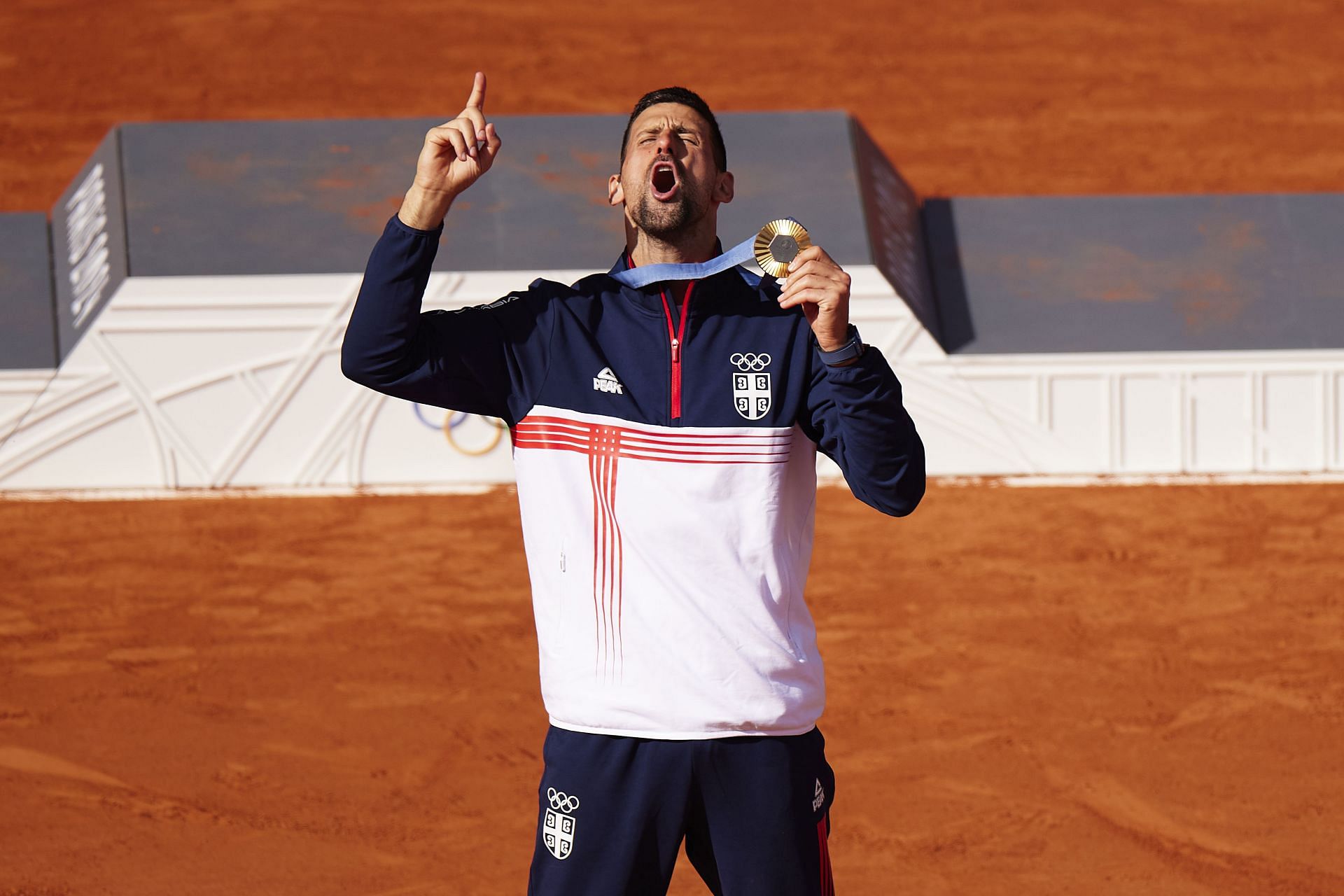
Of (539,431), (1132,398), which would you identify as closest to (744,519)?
(539,431)

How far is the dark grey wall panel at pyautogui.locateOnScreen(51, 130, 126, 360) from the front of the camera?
32.1 feet

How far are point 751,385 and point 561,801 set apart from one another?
3.06 ft

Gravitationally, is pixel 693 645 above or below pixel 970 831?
above

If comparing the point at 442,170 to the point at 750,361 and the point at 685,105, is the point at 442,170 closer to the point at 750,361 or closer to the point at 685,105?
the point at 685,105

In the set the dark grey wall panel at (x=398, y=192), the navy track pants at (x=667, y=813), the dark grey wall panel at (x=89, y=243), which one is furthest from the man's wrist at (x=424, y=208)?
the dark grey wall panel at (x=89, y=243)

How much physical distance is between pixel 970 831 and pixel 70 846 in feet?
12.7

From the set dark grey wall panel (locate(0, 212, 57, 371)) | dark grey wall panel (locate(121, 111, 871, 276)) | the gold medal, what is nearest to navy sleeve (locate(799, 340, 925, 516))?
the gold medal

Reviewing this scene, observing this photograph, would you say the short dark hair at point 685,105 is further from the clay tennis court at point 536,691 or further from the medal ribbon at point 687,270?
the clay tennis court at point 536,691

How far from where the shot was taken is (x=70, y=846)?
557 cm

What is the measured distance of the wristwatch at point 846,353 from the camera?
8.23ft

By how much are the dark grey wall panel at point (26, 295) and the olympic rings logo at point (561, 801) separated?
27.8 ft

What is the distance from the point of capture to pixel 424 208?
8.36 ft

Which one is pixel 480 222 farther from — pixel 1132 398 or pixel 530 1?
pixel 530 1

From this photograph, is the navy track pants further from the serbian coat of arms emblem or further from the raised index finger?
the raised index finger
